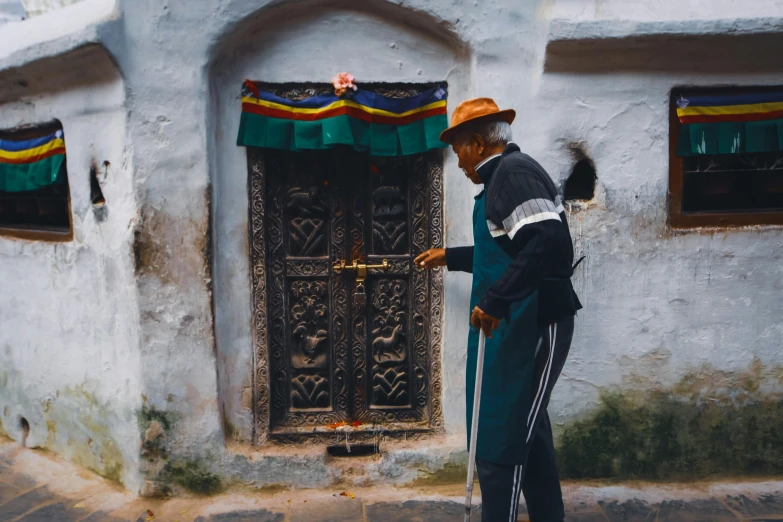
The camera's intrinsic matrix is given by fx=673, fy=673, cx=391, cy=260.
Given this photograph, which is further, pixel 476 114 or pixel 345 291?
pixel 345 291

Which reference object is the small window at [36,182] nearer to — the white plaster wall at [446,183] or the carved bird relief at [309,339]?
the white plaster wall at [446,183]

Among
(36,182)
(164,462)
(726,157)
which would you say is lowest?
(164,462)

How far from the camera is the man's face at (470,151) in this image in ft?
10.3

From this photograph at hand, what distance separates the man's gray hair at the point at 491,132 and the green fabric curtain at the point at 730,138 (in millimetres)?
1634

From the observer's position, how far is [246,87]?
161 inches

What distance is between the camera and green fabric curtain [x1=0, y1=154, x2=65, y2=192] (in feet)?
14.7

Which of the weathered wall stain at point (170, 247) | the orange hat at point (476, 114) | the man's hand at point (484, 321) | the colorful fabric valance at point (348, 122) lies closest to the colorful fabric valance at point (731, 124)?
the colorful fabric valance at point (348, 122)

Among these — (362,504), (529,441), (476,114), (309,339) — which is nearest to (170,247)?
(309,339)

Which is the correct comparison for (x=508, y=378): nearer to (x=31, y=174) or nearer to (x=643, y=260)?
(x=643, y=260)

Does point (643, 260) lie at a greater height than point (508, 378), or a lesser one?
greater

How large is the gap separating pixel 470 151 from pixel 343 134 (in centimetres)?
113

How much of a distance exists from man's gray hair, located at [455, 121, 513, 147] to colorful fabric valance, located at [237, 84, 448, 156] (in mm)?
973

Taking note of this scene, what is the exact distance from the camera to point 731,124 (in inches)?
164

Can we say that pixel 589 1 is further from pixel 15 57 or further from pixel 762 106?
pixel 15 57
